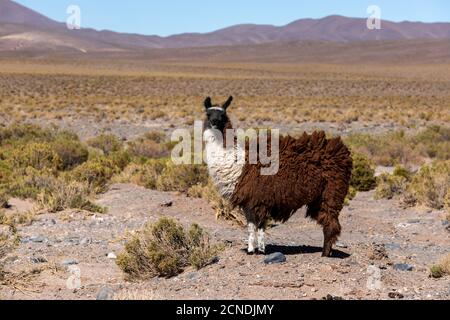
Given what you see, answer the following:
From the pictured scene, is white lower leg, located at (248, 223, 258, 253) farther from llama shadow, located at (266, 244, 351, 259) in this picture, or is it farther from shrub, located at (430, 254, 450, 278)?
shrub, located at (430, 254, 450, 278)

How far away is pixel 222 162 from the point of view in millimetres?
7082

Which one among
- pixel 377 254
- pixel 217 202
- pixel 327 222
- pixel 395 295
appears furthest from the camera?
pixel 217 202

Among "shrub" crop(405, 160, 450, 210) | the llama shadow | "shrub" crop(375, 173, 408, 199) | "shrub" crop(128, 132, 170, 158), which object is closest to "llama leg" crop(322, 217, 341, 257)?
the llama shadow

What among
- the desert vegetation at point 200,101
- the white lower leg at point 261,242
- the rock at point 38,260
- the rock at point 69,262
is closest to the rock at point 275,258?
the white lower leg at point 261,242

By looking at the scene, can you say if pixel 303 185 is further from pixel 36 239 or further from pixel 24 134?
pixel 24 134

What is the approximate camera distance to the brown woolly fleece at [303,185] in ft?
23.1

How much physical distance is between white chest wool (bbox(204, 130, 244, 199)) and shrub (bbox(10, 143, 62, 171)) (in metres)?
7.42

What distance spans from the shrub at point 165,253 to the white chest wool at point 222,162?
2.13 feet

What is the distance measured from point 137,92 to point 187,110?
18.5 m

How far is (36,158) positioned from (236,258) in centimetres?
802

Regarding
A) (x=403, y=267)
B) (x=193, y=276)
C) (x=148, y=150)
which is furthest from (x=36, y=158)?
(x=403, y=267)

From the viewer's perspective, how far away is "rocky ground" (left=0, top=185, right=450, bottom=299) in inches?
239

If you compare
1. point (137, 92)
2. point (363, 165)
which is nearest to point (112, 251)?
point (363, 165)

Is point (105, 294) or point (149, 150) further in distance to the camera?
point (149, 150)
